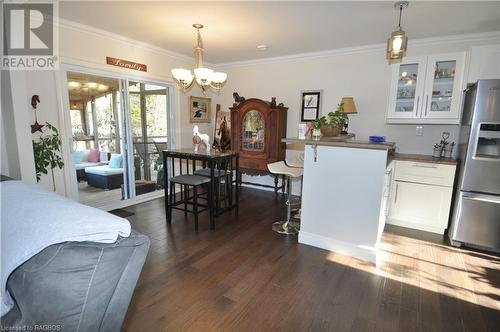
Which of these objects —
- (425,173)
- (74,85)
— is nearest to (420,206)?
(425,173)

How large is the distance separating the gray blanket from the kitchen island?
197 cm

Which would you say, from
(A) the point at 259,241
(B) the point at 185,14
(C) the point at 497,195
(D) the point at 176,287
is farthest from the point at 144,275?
(C) the point at 497,195

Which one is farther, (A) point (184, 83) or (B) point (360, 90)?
(B) point (360, 90)

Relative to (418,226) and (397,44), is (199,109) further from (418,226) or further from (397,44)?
(418,226)

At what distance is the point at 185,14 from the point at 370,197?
2.68 meters

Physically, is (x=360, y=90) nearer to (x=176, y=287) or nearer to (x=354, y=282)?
(x=354, y=282)

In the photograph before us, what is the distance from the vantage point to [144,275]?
2227 mm

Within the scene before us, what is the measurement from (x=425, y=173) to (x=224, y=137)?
3.20 m

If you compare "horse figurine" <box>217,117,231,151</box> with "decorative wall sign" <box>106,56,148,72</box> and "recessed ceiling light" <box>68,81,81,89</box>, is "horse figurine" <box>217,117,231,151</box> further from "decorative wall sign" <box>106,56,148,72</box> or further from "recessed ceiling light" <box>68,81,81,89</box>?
"recessed ceiling light" <box>68,81,81,89</box>

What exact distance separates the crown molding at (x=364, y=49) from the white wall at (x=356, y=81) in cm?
1

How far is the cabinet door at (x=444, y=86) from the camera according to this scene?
3102 mm

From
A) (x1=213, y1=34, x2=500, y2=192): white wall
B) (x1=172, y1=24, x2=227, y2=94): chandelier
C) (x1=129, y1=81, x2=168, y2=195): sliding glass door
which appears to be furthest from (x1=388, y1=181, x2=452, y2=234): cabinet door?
(x1=129, y1=81, x2=168, y2=195): sliding glass door

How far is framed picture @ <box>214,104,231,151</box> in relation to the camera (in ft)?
15.7

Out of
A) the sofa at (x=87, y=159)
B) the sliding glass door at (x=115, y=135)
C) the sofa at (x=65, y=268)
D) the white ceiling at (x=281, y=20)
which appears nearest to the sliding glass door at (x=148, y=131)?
the sliding glass door at (x=115, y=135)
